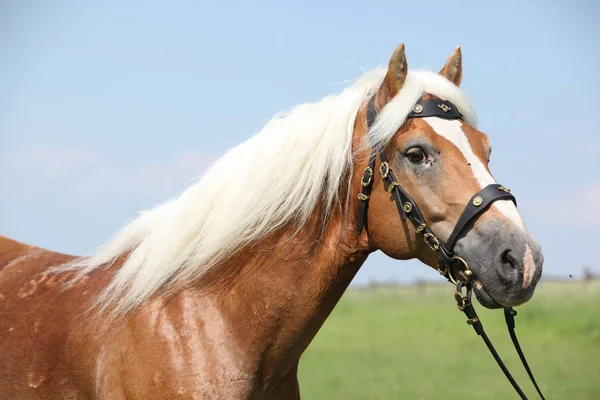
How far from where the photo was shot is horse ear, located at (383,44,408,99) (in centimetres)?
370

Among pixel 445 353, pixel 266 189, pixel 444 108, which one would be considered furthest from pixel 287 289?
pixel 445 353

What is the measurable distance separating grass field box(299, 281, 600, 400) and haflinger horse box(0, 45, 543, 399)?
26.4 ft

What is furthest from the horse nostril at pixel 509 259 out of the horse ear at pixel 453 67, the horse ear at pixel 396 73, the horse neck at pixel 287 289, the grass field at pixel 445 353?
the grass field at pixel 445 353

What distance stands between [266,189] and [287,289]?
1.75 feet

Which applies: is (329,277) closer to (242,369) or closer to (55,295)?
(242,369)

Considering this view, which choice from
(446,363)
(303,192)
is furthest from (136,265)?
(446,363)

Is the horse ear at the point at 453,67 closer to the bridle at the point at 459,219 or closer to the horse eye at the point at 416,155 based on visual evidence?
the bridle at the point at 459,219

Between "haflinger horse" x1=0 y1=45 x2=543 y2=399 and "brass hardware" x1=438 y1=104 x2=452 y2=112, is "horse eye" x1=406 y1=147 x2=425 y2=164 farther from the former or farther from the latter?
"brass hardware" x1=438 y1=104 x2=452 y2=112

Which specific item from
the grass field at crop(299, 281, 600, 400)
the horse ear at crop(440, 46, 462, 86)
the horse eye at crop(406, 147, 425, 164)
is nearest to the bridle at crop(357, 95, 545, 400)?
the horse eye at crop(406, 147, 425, 164)

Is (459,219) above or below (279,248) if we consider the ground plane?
below

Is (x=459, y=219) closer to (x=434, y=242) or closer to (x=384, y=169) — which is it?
(x=434, y=242)

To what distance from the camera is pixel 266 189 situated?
3.84 m

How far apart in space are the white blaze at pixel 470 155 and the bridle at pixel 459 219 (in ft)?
0.11

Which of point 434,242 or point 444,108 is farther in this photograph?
point 444,108
